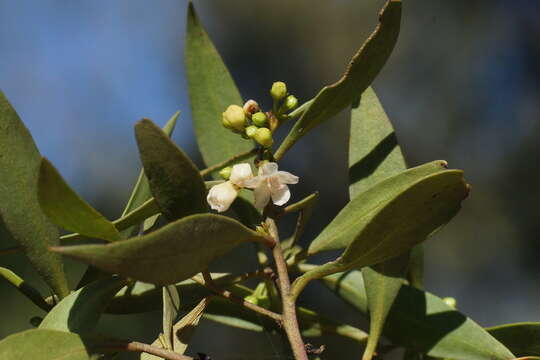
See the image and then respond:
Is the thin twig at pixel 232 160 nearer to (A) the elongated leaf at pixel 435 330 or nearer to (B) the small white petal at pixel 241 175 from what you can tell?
(B) the small white petal at pixel 241 175

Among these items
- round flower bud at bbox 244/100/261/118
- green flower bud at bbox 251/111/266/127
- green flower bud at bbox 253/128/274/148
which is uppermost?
round flower bud at bbox 244/100/261/118

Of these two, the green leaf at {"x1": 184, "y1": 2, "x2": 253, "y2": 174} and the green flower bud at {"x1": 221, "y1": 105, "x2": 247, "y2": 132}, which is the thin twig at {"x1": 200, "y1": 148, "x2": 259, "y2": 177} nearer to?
the green flower bud at {"x1": 221, "y1": 105, "x2": 247, "y2": 132}

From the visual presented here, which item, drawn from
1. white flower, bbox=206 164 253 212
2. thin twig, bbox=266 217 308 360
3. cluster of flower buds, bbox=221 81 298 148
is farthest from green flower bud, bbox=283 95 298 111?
thin twig, bbox=266 217 308 360

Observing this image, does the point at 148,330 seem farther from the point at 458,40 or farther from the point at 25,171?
the point at 458,40

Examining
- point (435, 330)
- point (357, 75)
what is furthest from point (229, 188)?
point (435, 330)

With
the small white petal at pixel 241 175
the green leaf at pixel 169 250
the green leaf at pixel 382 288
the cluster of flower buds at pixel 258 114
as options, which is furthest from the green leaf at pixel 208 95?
the green leaf at pixel 169 250

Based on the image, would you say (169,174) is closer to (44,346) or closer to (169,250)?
Result: (169,250)
